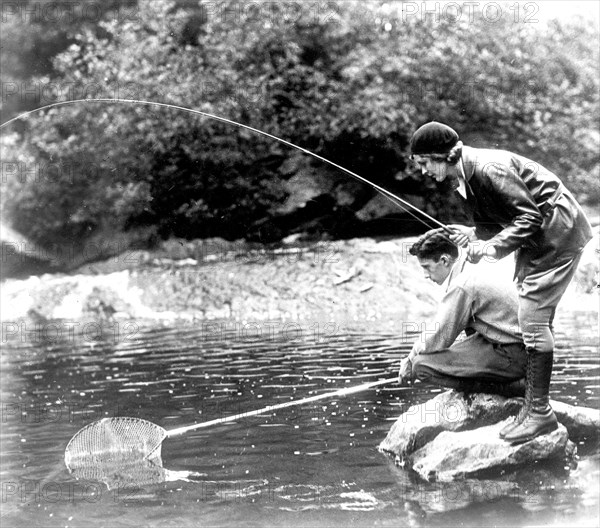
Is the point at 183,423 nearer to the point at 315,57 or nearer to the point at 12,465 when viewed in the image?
the point at 12,465

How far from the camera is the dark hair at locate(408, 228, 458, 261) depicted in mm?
5188

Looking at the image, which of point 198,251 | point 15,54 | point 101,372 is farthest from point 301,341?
point 15,54

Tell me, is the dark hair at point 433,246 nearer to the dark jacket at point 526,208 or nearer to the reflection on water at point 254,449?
the dark jacket at point 526,208

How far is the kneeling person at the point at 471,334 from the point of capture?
5.14 m

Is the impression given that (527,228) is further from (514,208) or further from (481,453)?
(481,453)

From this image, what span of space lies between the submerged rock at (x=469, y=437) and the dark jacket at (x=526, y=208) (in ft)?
3.20

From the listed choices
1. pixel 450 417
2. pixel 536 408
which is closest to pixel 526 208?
pixel 536 408

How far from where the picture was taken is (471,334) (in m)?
5.35

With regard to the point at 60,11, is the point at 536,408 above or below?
below

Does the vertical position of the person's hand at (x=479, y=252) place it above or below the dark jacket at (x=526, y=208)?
below

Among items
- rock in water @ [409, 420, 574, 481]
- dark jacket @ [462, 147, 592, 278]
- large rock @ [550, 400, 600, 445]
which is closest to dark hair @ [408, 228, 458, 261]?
dark jacket @ [462, 147, 592, 278]

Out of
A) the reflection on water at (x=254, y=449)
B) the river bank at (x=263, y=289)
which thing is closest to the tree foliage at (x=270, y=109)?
the river bank at (x=263, y=289)

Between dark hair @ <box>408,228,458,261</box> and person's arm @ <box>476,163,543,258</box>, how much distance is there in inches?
20.9

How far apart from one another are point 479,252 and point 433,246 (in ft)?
1.54
